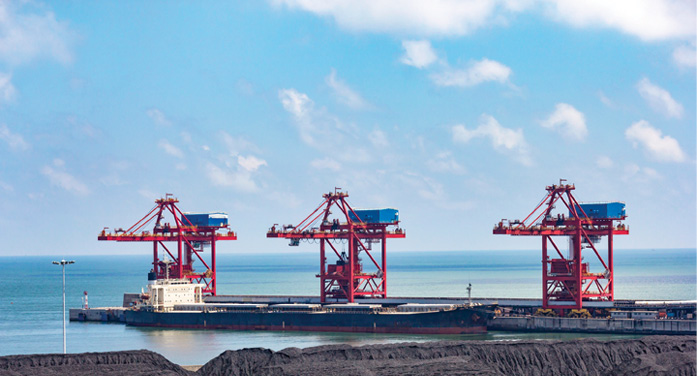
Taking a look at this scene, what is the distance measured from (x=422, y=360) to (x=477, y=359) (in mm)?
3670

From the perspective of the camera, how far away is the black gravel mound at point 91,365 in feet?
146

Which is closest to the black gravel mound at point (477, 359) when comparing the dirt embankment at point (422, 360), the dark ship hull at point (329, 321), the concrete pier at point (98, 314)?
the dirt embankment at point (422, 360)

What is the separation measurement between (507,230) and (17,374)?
47.6 m

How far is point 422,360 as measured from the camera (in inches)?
1868

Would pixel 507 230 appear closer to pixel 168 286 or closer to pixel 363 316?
pixel 363 316

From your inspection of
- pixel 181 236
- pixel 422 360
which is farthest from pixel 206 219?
pixel 422 360

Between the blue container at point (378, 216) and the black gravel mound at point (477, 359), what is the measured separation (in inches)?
1519

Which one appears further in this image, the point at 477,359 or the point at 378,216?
the point at 378,216

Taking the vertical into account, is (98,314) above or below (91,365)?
below

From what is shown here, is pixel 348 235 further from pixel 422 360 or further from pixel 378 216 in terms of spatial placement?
pixel 422 360

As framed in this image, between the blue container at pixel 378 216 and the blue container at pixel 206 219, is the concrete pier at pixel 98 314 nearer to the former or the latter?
the blue container at pixel 206 219

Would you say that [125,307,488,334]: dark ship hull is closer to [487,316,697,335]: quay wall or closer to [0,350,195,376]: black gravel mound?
[487,316,697,335]: quay wall

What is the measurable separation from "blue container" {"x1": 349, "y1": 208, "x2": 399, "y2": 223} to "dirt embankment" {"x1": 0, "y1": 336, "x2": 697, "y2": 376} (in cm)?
3858

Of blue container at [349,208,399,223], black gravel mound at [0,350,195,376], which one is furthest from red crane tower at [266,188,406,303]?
black gravel mound at [0,350,195,376]
